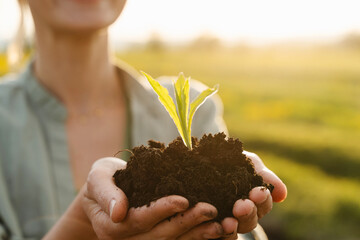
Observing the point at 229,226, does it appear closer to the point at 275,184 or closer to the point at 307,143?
the point at 275,184

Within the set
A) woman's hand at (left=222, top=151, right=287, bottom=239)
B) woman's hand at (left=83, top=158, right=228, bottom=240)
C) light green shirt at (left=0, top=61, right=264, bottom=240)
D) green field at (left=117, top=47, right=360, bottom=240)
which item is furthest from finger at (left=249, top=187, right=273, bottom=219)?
green field at (left=117, top=47, right=360, bottom=240)

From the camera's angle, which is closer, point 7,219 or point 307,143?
point 7,219

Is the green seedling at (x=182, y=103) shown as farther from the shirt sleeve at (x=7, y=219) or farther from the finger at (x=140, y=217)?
the shirt sleeve at (x=7, y=219)

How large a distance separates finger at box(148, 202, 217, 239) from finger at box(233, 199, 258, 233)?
0.21ft

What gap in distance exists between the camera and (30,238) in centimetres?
186

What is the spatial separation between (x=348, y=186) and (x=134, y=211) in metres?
3.97

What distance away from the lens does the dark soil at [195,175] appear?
1.00 meters

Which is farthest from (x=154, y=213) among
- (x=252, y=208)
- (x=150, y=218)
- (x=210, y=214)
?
(x=252, y=208)

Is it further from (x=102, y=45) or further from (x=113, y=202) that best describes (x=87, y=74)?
(x=113, y=202)

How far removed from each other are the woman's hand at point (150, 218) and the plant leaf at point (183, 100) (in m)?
0.25

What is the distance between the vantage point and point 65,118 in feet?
6.71

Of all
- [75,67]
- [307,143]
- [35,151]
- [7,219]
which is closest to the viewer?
[7,219]

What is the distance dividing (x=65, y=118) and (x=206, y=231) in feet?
4.27

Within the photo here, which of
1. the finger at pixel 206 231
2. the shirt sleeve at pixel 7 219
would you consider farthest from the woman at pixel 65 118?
the finger at pixel 206 231
